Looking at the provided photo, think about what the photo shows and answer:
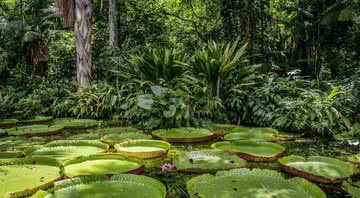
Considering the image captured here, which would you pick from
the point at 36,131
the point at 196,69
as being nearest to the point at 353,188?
the point at 196,69

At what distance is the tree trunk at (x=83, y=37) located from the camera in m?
6.34

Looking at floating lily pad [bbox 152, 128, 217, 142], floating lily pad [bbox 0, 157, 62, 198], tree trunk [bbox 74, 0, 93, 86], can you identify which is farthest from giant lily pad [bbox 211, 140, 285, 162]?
tree trunk [bbox 74, 0, 93, 86]

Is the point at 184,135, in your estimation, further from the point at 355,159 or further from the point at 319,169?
the point at 355,159

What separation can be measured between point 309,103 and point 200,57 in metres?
1.94

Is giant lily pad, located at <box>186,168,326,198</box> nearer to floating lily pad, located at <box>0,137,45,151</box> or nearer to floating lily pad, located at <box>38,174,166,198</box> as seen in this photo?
floating lily pad, located at <box>38,174,166,198</box>

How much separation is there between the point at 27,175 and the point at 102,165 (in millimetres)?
589

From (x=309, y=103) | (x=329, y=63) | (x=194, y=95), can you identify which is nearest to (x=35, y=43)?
(x=194, y=95)

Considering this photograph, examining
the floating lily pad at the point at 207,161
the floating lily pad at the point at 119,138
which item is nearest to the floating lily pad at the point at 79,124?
the floating lily pad at the point at 119,138

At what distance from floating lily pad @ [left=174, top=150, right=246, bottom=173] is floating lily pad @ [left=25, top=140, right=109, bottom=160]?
96 cm

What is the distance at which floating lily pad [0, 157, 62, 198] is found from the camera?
204cm

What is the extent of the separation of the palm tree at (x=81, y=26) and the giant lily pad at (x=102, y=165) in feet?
13.3

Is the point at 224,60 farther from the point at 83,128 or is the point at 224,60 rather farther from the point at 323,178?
the point at 323,178

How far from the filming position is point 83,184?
2102 millimetres

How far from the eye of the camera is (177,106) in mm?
4473
